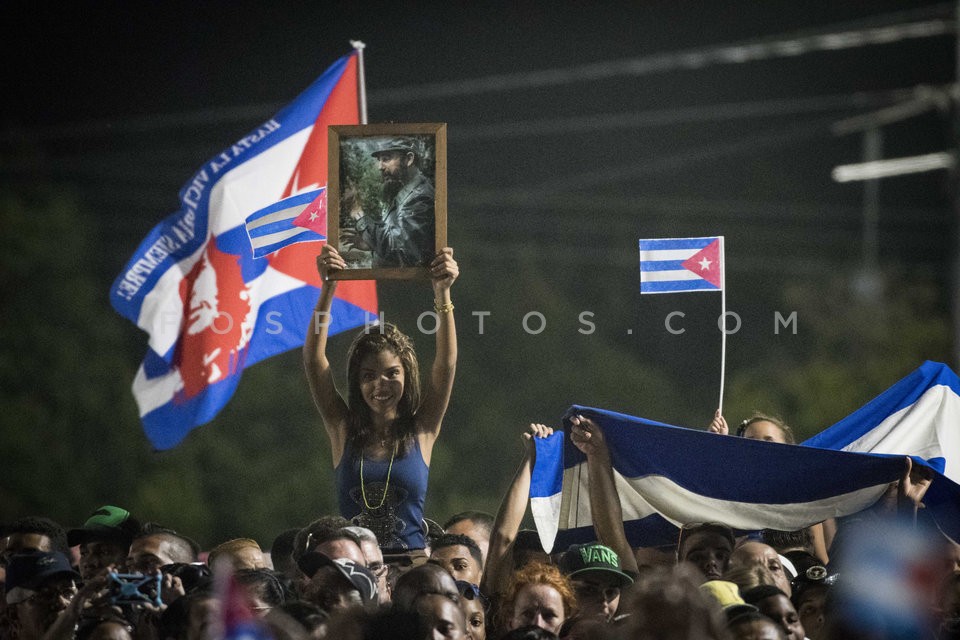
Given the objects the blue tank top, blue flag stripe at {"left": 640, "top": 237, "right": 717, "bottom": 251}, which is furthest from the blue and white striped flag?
the blue tank top

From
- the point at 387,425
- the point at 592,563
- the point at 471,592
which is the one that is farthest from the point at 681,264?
the point at 471,592

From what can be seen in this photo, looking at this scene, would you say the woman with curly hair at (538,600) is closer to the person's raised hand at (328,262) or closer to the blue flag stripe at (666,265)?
the person's raised hand at (328,262)

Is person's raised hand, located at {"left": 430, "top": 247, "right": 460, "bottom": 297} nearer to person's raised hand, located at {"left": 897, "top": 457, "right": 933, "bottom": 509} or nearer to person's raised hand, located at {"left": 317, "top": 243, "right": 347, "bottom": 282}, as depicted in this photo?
person's raised hand, located at {"left": 317, "top": 243, "right": 347, "bottom": 282}

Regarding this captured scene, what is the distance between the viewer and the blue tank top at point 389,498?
24.1ft

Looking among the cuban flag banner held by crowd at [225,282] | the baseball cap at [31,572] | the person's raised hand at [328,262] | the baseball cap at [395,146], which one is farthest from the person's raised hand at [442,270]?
the baseball cap at [31,572]

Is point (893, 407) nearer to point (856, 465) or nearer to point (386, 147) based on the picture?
point (856, 465)

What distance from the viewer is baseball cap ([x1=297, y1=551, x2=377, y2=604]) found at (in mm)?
6281

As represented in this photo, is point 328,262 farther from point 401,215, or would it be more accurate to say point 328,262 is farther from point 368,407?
point 368,407

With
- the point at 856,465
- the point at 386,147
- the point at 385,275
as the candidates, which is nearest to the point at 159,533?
the point at 385,275

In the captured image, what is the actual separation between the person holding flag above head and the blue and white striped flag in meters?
1.73

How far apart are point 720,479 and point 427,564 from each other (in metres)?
1.90

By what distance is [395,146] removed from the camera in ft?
25.7

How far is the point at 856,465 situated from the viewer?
7320 mm

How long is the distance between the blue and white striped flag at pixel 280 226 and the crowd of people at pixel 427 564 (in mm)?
1559
